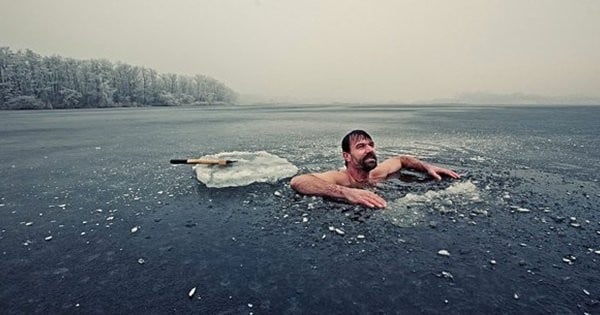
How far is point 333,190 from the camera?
574 cm

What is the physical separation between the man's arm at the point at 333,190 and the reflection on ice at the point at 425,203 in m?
0.31

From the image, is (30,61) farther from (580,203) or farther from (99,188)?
(580,203)

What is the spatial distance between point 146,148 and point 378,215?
11200 mm

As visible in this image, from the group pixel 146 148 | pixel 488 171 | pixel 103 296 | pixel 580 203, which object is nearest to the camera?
pixel 103 296

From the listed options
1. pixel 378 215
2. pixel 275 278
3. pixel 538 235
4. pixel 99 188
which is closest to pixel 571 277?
pixel 538 235

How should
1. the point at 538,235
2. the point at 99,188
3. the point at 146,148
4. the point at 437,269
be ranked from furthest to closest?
the point at 146,148 < the point at 99,188 < the point at 538,235 < the point at 437,269

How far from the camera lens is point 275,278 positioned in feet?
10.6

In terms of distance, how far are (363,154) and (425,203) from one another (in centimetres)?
151

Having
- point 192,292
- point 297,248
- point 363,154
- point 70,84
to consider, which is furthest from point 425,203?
point 70,84

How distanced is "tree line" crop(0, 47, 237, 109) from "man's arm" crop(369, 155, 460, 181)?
296 ft

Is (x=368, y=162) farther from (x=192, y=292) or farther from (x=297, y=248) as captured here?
(x=192, y=292)

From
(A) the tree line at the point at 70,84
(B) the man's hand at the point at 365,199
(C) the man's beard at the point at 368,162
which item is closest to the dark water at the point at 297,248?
(B) the man's hand at the point at 365,199

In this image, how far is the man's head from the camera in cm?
621

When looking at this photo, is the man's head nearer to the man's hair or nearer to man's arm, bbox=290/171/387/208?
the man's hair
